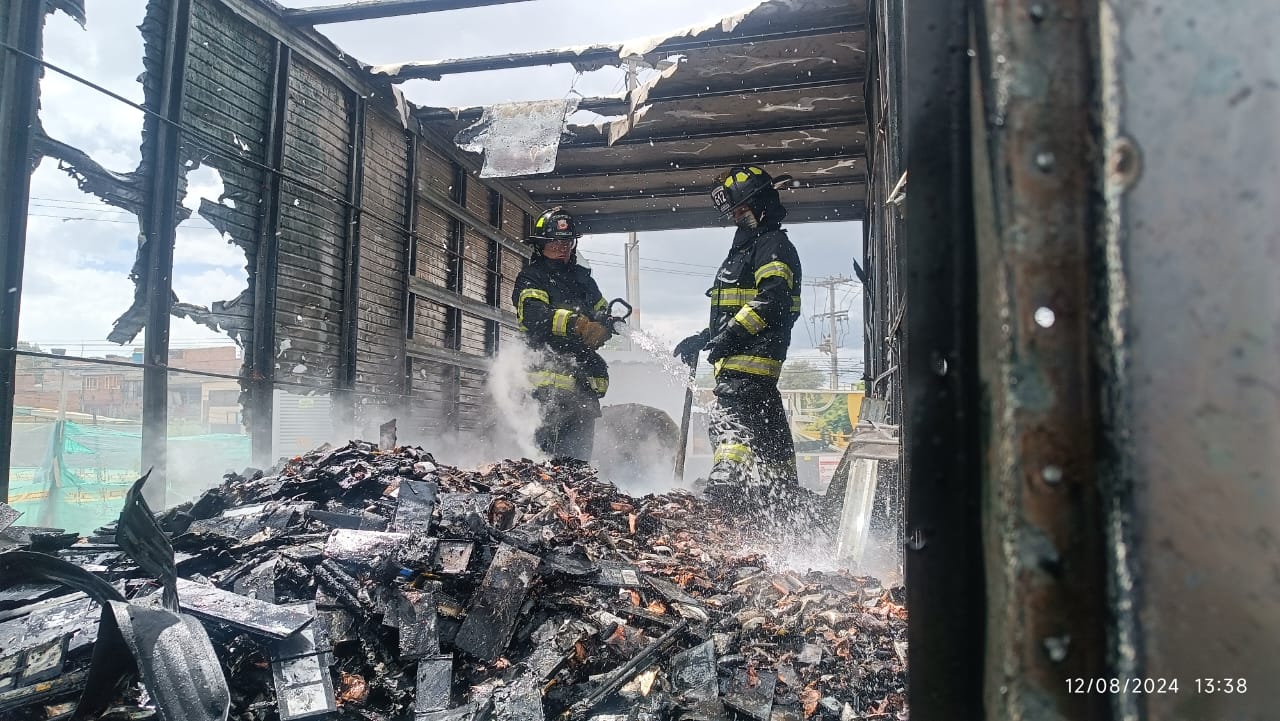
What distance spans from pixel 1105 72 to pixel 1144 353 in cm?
29

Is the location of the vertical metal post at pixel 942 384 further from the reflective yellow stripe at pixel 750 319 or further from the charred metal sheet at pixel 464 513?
the reflective yellow stripe at pixel 750 319

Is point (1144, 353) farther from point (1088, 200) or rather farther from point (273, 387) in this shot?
point (273, 387)

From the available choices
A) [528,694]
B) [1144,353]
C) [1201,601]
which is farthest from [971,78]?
[528,694]

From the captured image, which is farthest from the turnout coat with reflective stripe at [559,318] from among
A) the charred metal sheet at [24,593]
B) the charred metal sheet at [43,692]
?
the charred metal sheet at [43,692]

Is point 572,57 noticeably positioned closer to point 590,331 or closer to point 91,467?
point 590,331

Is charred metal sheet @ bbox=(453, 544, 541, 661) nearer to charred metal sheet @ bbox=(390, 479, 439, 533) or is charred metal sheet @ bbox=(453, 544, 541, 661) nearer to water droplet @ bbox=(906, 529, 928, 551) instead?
charred metal sheet @ bbox=(390, 479, 439, 533)

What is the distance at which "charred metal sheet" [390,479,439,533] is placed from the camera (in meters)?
3.73

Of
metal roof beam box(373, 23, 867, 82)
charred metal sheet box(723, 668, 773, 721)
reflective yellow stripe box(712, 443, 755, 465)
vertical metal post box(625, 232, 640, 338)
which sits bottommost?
charred metal sheet box(723, 668, 773, 721)

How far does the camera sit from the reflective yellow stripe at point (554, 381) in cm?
755

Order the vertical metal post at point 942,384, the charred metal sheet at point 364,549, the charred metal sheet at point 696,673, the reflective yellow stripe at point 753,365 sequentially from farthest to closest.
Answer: the reflective yellow stripe at point 753,365, the charred metal sheet at point 364,549, the charred metal sheet at point 696,673, the vertical metal post at point 942,384

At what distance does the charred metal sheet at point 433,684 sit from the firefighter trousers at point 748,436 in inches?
137

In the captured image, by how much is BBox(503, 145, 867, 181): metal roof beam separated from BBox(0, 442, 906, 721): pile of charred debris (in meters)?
6.02

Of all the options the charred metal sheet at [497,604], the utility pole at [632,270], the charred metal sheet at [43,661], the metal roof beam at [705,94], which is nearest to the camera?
the charred metal sheet at [43,661]

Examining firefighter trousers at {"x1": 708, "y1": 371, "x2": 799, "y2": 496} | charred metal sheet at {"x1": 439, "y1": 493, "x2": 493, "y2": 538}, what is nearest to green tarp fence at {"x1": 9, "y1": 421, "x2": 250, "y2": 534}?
charred metal sheet at {"x1": 439, "y1": 493, "x2": 493, "y2": 538}
